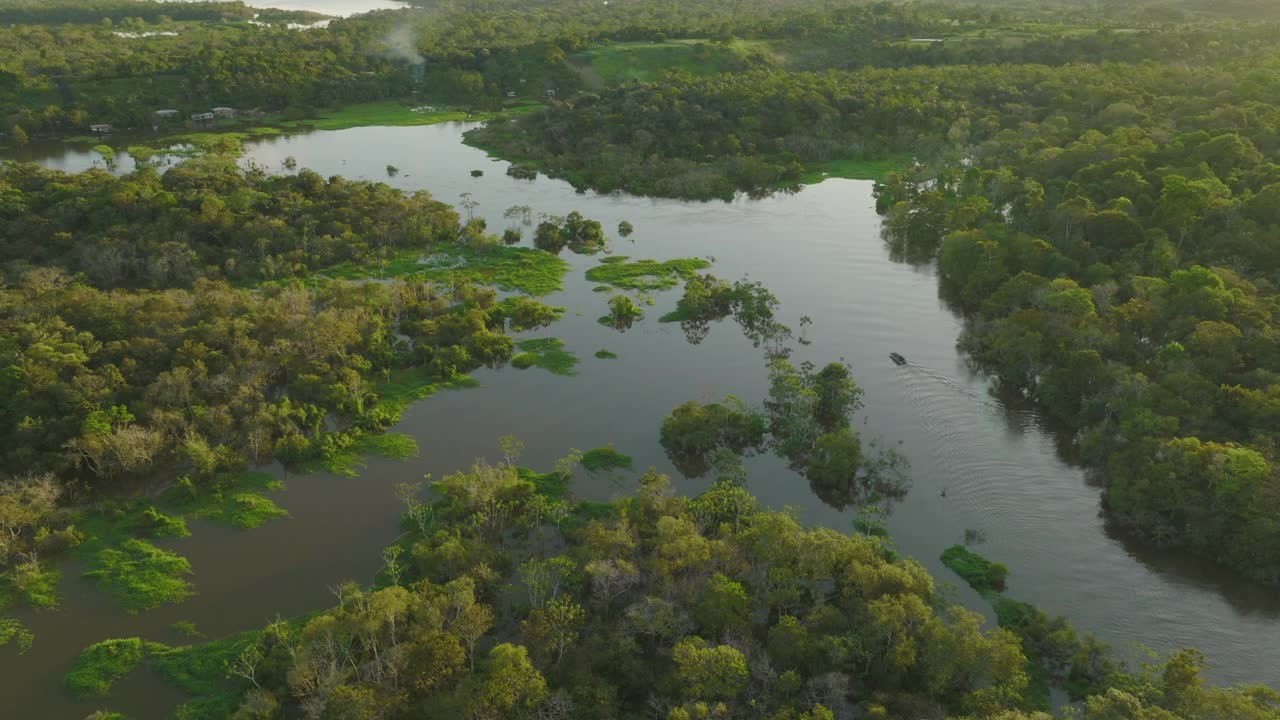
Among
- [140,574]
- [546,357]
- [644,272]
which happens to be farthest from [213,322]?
[644,272]

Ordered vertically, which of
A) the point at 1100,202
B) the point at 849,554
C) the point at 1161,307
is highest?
the point at 1100,202

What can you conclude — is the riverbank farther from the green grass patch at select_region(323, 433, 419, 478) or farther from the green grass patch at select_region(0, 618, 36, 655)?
the green grass patch at select_region(0, 618, 36, 655)

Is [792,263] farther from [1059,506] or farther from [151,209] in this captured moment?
[151,209]

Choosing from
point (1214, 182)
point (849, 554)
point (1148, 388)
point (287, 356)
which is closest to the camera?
point (849, 554)

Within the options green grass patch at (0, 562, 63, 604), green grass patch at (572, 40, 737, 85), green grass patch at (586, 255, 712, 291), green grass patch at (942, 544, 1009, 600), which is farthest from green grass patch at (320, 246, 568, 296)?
green grass patch at (572, 40, 737, 85)

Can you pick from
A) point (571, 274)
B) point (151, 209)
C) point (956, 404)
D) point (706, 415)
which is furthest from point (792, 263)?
point (151, 209)

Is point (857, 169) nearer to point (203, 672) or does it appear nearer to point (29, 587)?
point (203, 672)
